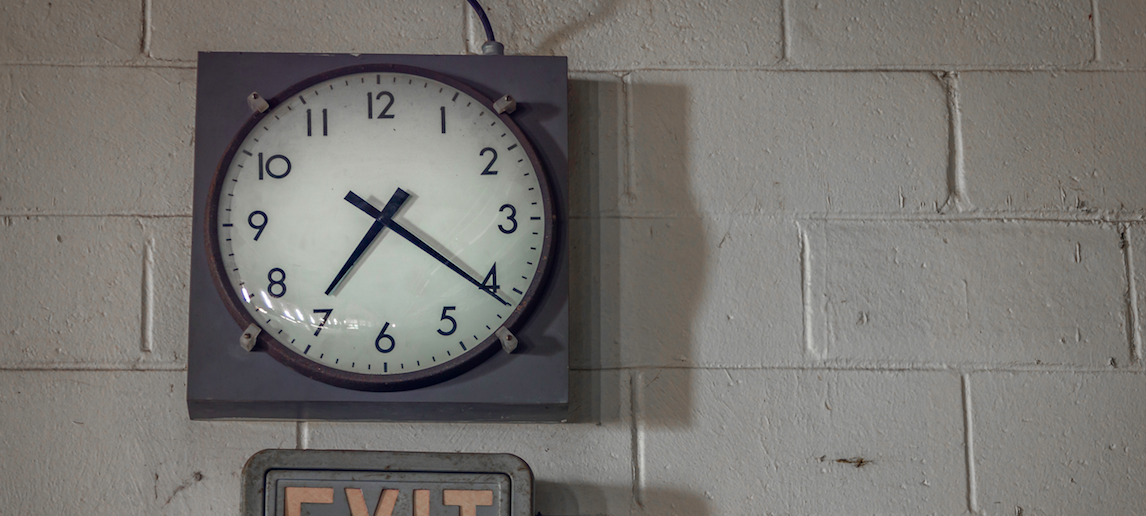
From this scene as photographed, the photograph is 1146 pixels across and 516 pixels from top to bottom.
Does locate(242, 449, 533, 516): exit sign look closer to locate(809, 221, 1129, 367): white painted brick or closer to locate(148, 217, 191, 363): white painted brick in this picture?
locate(148, 217, 191, 363): white painted brick

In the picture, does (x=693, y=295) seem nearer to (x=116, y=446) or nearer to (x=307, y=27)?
(x=307, y=27)

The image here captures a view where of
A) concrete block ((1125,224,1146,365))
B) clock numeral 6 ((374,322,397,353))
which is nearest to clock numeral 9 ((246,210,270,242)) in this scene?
clock numeral 6 ((374,322,397,353))

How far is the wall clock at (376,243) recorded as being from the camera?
3.41 feet

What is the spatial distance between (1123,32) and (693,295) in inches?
32.6

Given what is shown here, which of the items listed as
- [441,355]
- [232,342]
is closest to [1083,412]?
[441,355]

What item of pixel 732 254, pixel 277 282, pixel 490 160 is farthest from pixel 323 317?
pixel 732 254

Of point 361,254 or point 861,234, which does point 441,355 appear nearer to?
point 361,254

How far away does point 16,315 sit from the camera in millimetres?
1104

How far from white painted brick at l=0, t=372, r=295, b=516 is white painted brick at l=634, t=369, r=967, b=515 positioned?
1.88 ft

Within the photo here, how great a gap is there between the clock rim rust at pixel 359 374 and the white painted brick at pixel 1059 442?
680 mm

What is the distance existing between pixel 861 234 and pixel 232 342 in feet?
3.10

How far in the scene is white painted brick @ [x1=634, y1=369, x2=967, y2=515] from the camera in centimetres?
109

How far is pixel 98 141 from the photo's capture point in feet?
3.72

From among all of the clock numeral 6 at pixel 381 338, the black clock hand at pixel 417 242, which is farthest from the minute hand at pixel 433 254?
the clock numeral 6 at pixel 381 338
